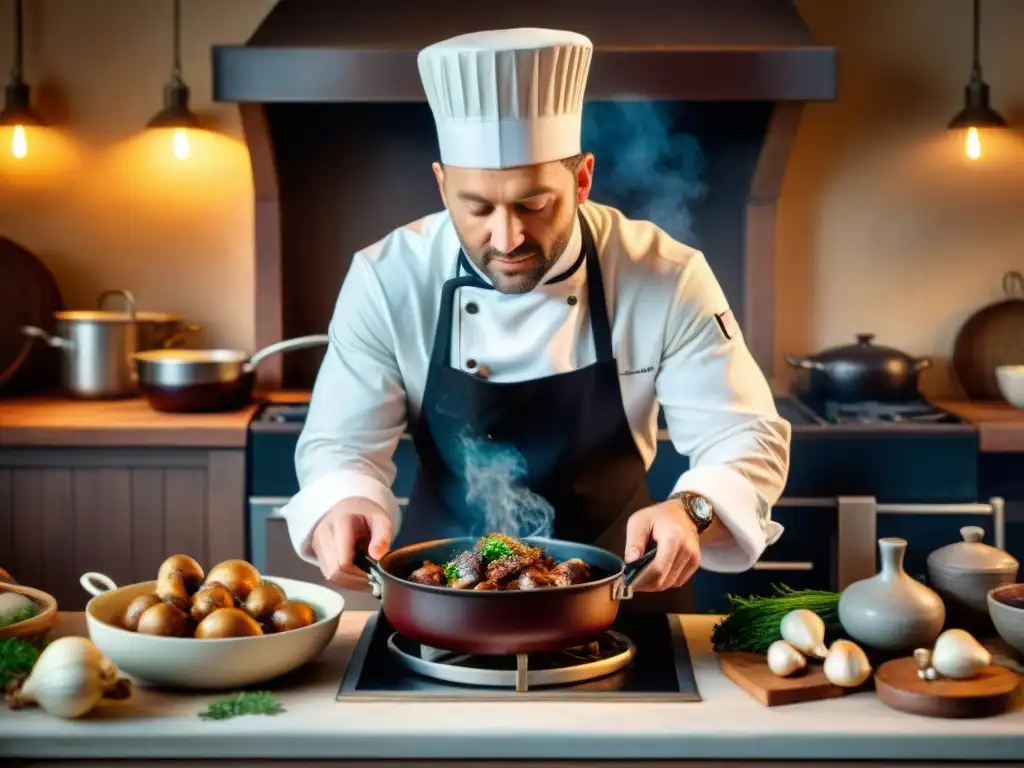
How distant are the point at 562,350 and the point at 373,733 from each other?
105 centimetres

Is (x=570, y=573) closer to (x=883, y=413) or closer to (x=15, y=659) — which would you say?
(x=15, y=659)

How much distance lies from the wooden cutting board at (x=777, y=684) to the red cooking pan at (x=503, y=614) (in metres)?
0.18

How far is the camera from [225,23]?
12.6 ft

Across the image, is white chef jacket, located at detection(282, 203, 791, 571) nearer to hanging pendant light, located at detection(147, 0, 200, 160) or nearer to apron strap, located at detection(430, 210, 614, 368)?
apron strap, located at detection(430, 210, 614, 368)

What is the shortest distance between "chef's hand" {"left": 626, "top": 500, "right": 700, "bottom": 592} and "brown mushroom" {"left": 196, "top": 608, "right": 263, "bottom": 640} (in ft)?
1.66

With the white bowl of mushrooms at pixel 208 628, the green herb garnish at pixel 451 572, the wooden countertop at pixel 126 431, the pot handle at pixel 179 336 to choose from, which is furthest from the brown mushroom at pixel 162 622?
the pot handle at pixel 179 336

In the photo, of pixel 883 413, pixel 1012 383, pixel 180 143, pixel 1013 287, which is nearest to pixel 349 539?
pixel 883 413

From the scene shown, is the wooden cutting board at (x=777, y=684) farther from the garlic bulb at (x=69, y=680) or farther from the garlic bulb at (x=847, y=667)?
the garlic bulb at (x=69, y=680)

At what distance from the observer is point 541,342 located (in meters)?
2.43

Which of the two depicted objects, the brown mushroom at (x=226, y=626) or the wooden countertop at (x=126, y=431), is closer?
the brown mushroom at (x=226, y=626)

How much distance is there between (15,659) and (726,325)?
4.32 feet

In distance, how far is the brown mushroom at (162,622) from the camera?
5.49 feet

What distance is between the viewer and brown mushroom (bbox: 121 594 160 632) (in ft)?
5.65

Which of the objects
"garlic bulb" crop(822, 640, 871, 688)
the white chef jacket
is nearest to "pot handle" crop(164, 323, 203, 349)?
the white chef jacket
